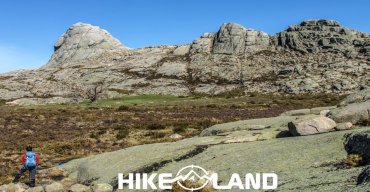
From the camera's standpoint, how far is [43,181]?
2677 cm

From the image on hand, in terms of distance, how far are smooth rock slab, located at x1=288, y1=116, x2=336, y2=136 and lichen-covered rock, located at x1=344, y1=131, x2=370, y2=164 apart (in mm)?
4534

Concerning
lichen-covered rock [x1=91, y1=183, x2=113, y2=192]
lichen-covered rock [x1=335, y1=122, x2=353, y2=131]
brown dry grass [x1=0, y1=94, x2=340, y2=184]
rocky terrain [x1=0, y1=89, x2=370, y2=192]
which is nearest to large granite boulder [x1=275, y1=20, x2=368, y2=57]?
brown dry grass [x1=0, y1=94, x2=340, y2=184]

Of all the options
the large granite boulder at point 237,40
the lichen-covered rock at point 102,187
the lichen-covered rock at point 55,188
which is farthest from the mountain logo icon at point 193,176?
the large granite boulder at point 237,40

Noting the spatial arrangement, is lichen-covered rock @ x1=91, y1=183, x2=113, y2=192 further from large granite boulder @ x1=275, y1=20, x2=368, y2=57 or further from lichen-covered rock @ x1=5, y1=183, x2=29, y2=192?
large granite boulder @ x1=275, y1=20, x2=368, y2=57

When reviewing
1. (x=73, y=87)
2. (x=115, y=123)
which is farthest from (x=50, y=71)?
(x=115, y=123)

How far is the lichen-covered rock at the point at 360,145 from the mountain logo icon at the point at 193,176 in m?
5.95

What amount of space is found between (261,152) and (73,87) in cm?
13852

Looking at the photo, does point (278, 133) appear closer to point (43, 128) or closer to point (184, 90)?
point (43, 128)

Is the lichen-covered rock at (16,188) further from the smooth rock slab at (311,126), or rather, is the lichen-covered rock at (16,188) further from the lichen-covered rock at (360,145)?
the lichen-covered rock at (360,145)

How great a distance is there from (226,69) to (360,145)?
Result: 146 metres

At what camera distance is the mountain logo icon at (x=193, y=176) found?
1706 cm

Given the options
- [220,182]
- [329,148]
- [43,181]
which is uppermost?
[329,148]

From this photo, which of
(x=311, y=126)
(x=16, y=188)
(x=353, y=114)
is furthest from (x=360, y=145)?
(x=16, y=188)

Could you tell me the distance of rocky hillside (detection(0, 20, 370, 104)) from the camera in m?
137
